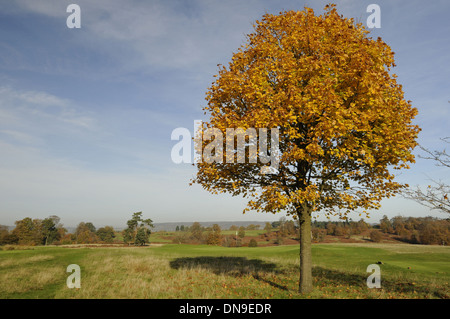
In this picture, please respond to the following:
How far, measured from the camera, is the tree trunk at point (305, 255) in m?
11.3

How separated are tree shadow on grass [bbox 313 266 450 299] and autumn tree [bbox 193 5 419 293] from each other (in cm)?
478

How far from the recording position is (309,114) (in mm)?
9328

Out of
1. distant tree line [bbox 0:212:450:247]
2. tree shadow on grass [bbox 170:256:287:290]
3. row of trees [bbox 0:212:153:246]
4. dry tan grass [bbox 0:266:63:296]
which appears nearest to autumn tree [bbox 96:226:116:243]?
distant tree line [bbox 0:212:450:247]

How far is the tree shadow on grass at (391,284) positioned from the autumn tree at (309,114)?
4.78 metres

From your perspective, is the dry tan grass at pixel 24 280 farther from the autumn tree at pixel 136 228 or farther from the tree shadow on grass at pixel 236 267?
the autumn tree at pixel 136 228

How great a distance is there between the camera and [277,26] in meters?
12.1

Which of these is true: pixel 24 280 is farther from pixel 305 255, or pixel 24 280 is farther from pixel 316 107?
pixel 316 107

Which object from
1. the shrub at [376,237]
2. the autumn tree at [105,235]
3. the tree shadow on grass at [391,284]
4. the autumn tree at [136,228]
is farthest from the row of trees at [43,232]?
the shrub at [376,237]

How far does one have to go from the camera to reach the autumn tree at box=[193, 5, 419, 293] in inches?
374

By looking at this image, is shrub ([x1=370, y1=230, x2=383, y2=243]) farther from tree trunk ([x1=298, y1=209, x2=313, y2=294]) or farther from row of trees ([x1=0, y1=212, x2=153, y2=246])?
tree trunk ([x1=298, y1=209, x2=313, y2=294])

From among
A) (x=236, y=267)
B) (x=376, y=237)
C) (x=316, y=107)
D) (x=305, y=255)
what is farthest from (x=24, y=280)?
(x=376, y=237)

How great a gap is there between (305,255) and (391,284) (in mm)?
6786
